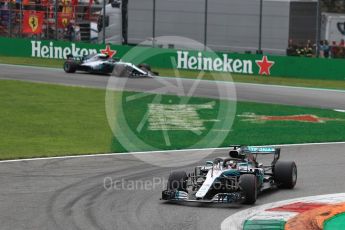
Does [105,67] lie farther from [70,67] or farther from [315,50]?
[315,50]

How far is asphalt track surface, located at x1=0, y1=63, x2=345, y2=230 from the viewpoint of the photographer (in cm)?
1113

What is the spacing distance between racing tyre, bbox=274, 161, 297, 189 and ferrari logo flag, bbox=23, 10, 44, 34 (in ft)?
116

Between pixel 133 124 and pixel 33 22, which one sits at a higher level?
pixel 33 22

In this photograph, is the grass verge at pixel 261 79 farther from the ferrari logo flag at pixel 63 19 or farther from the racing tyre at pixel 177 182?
the racing tyre at pixel 177 182

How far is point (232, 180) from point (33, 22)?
3696cm

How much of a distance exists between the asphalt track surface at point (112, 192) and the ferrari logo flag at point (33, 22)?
3098 centimetres

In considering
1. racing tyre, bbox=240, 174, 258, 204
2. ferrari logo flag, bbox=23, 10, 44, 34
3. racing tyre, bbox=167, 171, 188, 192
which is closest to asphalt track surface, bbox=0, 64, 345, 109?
ferrari logo flag, bbox=23, 10, 44, 34

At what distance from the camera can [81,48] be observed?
44719 mm

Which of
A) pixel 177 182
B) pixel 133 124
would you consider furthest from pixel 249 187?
pixel 133 124

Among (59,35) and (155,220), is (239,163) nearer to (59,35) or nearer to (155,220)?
(155,220)

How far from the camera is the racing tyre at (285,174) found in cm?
1402

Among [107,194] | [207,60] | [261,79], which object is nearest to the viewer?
[107,194]

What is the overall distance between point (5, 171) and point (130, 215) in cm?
463

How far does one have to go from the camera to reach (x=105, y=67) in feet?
123
